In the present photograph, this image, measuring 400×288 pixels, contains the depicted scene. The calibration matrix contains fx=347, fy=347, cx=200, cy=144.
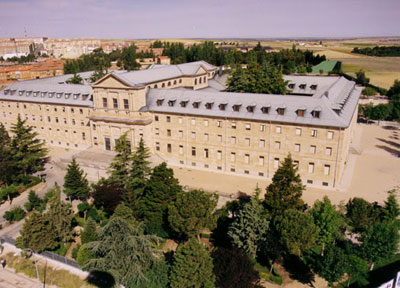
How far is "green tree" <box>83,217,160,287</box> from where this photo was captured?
95.2 feet

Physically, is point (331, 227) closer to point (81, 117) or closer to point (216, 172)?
point (216, 172)

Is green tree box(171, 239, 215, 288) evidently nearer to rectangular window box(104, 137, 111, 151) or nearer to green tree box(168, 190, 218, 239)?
green tree box(168, 190, 218, 239)

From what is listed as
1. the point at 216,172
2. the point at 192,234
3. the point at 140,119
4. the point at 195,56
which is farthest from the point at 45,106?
the point at 195,56

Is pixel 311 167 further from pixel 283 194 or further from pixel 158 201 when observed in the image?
pixel 158 201

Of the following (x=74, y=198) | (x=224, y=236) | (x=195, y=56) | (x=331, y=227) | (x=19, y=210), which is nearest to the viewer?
(x=331, y=227)

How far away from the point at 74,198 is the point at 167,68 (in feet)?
114

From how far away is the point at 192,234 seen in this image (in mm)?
34500

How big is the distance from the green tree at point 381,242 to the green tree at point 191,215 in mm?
14403

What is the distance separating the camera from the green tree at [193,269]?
2758 centimetres

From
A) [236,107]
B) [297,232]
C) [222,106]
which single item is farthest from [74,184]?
[297,232]

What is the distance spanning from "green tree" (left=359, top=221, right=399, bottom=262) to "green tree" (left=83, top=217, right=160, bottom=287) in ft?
64.6

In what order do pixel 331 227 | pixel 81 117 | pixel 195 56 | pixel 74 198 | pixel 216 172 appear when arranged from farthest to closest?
pixel 195 56 → pixel 81 117 → pixel 216 172 → pixel 74 198 → pixel 331 227

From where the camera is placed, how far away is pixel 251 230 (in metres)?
32.9

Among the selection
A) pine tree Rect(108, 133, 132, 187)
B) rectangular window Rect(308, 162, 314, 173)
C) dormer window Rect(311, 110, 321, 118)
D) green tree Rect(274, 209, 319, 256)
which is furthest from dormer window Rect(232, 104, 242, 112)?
green tree Rect(274, 209, 319, 256)
